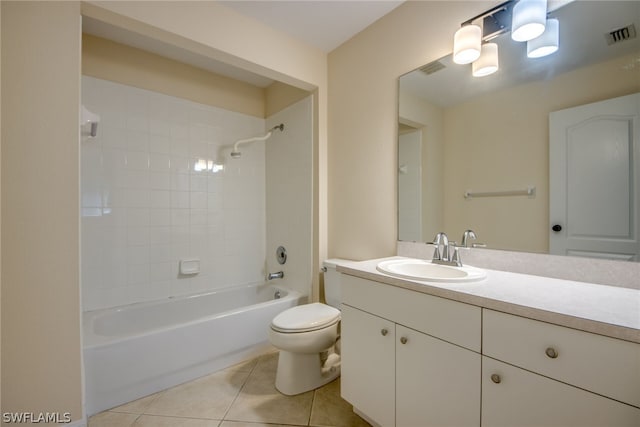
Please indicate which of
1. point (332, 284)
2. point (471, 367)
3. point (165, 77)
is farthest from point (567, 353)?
point (165, 77)

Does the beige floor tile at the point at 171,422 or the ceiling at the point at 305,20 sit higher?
the ceiling at the point at 305,20

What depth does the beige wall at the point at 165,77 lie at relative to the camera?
196 centimetres

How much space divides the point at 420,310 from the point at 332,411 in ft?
2.86

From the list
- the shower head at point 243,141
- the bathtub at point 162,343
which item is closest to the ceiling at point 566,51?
the shower head at point 243,141

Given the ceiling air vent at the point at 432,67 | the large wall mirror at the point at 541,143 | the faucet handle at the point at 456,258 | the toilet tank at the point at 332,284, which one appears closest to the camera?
the large wall mirror at the point at 541,143

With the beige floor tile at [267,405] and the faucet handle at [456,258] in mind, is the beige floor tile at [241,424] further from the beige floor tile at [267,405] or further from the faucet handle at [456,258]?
the faucet handle at [456,258]

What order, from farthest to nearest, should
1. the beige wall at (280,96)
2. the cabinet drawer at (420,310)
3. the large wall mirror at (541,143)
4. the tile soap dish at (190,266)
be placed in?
the beige wall at (280,96), the tile soap dish at (190,266), the large wall mirror at (541,143), the cabinet drawer at (420,310)

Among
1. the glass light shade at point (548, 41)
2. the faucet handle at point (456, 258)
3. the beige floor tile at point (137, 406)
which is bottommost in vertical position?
the beige floor tile at point (137, 406)

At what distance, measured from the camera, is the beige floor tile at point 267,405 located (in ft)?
4.55

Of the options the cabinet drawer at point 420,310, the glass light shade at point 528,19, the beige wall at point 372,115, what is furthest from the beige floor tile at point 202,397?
the glass light shade at point 528,19

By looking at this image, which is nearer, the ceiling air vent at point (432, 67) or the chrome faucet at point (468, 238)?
the chrome faucet at point (468, 238)

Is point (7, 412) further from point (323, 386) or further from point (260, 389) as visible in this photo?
point (323, 386)

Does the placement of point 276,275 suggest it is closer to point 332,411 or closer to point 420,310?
point 332,411

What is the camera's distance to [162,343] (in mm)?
1580
